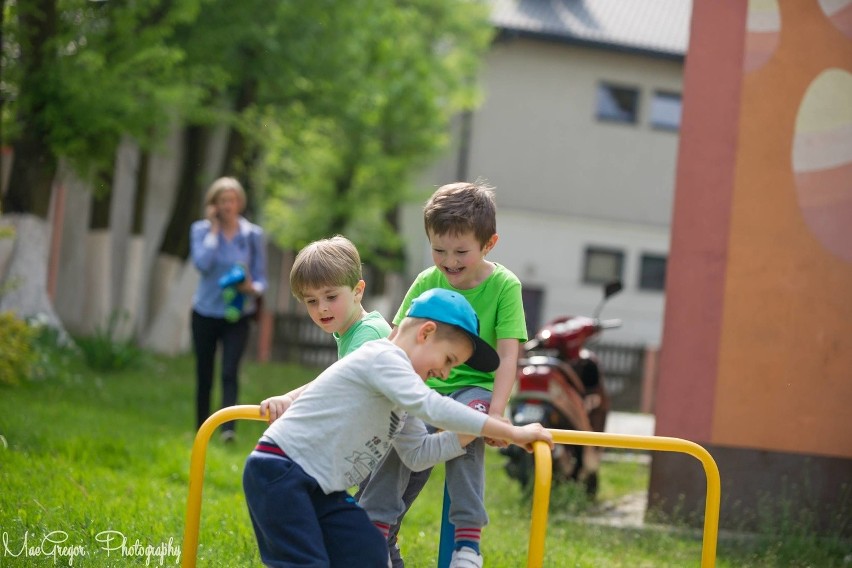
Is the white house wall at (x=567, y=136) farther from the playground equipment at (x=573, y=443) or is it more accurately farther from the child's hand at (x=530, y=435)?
the child's hand at (x=530, y=435)

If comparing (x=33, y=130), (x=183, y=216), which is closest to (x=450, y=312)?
(x=33, y=130)

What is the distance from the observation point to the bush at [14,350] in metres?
9.80

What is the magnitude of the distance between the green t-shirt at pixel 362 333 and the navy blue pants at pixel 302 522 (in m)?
0.59

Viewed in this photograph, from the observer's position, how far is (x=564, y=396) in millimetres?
7602

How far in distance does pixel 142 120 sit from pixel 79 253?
7.85 metres

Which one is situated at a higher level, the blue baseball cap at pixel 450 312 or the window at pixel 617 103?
the window at pixel 617 103

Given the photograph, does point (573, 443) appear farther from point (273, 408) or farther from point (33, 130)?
point (33, 130)

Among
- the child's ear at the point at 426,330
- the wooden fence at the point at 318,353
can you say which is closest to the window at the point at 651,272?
the wooden fence at the point at 318,353

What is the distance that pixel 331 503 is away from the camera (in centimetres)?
374

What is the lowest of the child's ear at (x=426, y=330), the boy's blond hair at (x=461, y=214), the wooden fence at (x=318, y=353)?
the wooden fence at (x=318, y=353)

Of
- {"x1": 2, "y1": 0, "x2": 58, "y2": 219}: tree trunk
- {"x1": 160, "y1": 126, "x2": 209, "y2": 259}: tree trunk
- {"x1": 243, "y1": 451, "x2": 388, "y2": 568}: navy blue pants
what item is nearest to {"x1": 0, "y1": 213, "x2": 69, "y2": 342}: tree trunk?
{"x1": 2, "y1": 0, "x2": 58, "y2": 219}: tree trunk

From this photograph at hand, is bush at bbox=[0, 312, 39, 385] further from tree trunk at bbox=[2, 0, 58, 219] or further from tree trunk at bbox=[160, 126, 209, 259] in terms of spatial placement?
tree trunk at bbox=[160, 126, 209, 259]

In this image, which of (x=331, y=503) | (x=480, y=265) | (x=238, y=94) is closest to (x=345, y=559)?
(x=331, y=503)

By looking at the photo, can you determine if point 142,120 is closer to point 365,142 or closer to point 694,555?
point 694,555
